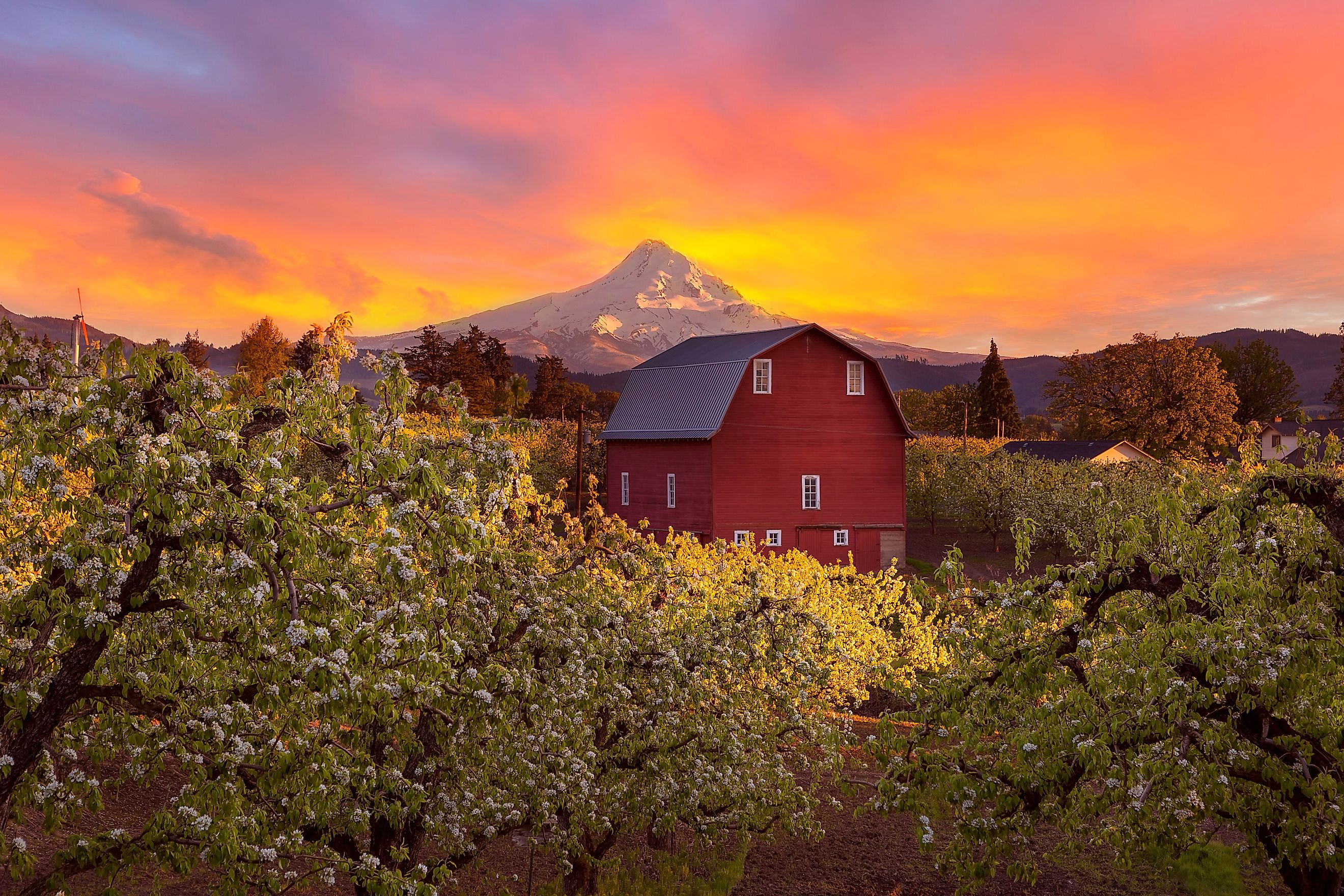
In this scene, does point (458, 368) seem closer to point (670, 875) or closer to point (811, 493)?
point (811, 493)

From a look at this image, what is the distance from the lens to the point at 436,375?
4478 inches

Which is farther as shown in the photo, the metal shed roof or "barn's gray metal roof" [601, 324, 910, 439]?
the metal shed roof

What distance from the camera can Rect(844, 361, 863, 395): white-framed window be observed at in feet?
157

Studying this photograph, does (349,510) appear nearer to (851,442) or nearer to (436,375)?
(851,442)

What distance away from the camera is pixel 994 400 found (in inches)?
4995

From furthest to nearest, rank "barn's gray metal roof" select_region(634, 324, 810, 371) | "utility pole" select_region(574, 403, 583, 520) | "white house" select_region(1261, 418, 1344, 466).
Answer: "utility pole" select_region(574, 403, 583, 520), "barn's gray metal roof" select_region(634, 324, 810, 371), "white house" select_region(1261, 418, 1344, 466)

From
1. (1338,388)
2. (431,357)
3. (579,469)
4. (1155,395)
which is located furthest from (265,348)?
(1338,388)

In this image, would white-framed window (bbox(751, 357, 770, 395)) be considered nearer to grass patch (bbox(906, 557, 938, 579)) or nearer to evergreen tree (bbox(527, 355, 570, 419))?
grass patch (bbox(906, 557, 938, 579))

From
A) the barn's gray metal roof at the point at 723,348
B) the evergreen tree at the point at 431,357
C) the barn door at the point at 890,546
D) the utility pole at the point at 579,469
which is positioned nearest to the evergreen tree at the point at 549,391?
the evergreen tree at the point at 431,357

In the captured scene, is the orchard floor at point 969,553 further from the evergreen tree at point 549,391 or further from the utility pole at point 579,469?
the evergreen tree at point 549,391

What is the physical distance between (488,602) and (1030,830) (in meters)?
6.58

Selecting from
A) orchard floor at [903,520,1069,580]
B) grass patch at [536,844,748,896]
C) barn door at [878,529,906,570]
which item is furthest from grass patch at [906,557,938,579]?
grass patch at [536,844,748,896]

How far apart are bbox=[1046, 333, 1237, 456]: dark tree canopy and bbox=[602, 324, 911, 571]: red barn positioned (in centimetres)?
4962

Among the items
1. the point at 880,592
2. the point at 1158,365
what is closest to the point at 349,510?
the point at 880,592
